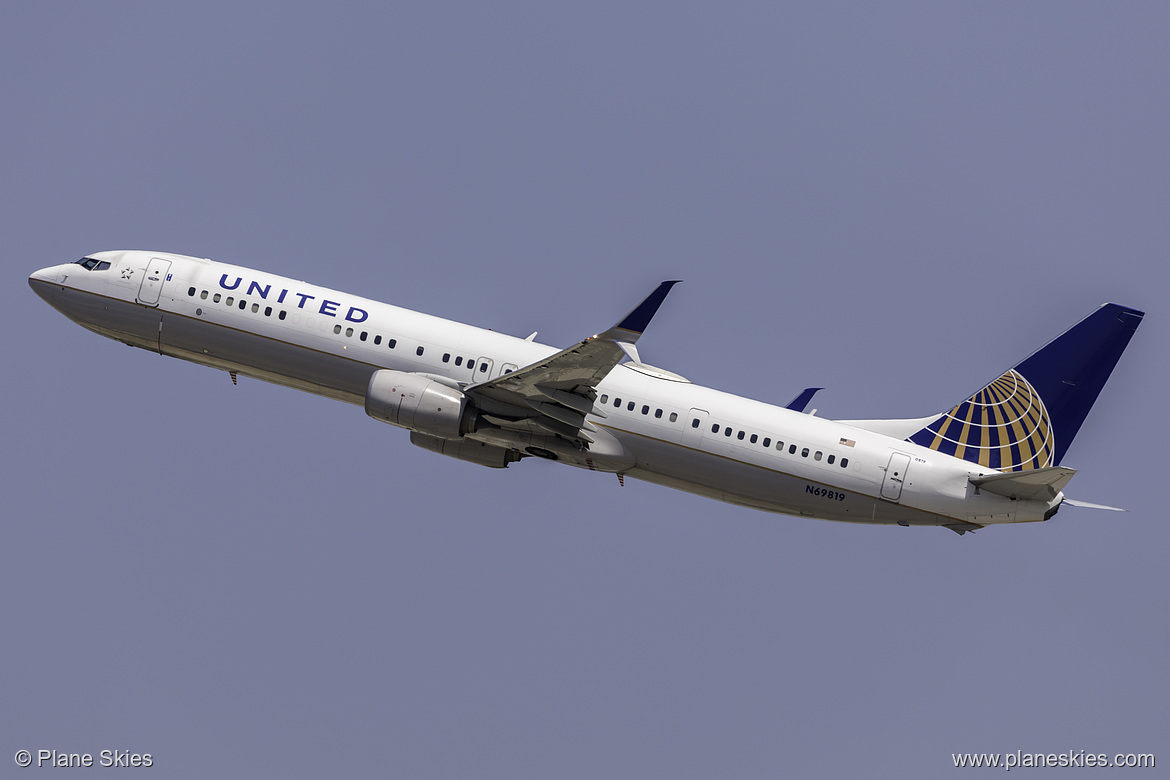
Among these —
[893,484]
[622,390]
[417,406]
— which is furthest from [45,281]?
[893,484]

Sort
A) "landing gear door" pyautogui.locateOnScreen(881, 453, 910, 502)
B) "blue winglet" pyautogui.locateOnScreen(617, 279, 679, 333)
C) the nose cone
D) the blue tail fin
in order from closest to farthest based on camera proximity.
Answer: "blue winglet" pyautogui.locateOnScreen(617, 279, 679, 333) → "landing gear door" pyautogui.locateOnScreen(881, 453, 910, 502) → the blue tail fin → the nose cone

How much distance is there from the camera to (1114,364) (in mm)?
47625

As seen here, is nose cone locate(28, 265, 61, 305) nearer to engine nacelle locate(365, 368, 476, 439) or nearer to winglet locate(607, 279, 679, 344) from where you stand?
engine nacelle locate(365, 368, 476, 439)

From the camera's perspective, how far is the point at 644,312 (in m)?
38.9

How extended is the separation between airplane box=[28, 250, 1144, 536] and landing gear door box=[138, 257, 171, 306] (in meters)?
0.06

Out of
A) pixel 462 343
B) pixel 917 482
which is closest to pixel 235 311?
pixel 462 343

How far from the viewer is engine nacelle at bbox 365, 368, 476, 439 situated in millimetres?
44719

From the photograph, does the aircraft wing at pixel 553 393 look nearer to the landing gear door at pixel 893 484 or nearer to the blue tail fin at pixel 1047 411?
the landing gear door at pixel 893 484

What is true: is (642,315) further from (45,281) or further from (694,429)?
(45,281)

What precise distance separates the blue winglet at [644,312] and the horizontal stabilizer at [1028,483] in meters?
13.9

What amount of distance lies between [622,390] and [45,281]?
2318 cm

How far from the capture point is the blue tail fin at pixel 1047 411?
47.6m

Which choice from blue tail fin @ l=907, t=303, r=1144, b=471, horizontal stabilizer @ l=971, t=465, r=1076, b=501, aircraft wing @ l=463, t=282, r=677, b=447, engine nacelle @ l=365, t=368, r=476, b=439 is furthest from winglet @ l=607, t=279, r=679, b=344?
blue tail fin @ l=907, t=303, r=1144, b=471

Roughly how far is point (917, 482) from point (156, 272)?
96.3 feet
